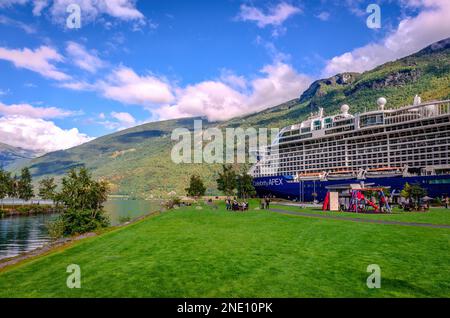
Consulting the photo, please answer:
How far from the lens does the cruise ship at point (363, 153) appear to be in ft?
193

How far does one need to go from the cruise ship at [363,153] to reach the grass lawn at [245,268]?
1470 inches

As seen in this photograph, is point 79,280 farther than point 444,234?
No

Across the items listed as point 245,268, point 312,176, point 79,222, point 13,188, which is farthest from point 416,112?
point 13,188

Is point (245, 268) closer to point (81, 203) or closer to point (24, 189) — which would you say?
point (81, 203)

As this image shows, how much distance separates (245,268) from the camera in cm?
1126

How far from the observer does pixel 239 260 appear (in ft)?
40.9

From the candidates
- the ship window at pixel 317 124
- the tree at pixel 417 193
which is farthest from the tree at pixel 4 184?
the tree at pixel 417 193

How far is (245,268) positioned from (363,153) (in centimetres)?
6613

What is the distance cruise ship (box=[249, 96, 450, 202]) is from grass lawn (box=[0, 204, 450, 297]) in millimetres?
37332

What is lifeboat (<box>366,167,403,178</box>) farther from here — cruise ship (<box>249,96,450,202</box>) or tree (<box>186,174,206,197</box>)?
tree (<box>186,174,206,197</box>)

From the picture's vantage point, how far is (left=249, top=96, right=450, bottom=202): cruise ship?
58688mm
